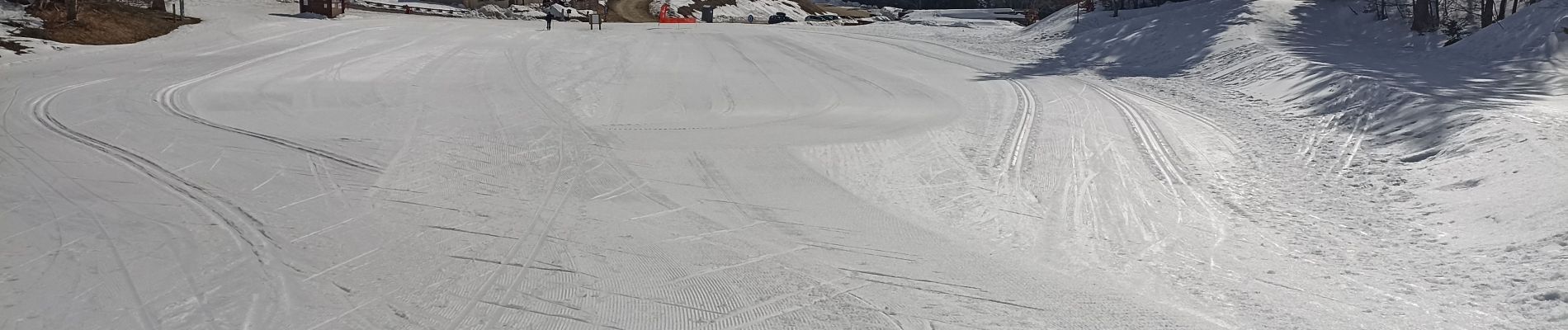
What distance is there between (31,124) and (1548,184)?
16488mm

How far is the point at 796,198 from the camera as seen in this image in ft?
31.5

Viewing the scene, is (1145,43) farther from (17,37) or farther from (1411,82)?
(17,37)

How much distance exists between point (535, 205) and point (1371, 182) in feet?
27.1

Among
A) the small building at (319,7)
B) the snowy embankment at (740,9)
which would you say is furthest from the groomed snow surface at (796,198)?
the snowy embankment at (740,9)

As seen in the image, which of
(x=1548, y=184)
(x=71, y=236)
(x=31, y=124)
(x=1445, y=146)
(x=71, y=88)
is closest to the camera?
(x=71, y=236)

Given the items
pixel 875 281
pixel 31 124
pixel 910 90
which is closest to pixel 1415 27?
pixel 910 90

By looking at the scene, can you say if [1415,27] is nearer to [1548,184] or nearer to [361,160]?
[1548,184]

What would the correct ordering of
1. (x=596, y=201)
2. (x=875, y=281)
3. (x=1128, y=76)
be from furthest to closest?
1. (x=1128, y=76)
2. (x=596, y=201)
3. (x=875, y=281)

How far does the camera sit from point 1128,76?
20.0 meters

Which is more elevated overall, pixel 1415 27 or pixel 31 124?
pixel 1415 27

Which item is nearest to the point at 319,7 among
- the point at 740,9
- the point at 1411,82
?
the point at 740,9

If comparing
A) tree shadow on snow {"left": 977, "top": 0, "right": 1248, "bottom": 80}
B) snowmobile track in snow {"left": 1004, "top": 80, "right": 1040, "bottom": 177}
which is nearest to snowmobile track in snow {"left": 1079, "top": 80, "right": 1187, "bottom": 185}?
snowmobile track in snow {"left": 1004, "top": 80, "right": 1040, "bottom": 177}

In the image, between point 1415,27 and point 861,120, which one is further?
point 1415,27

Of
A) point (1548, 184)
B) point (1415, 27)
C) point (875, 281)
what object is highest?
point (1415, 27)
